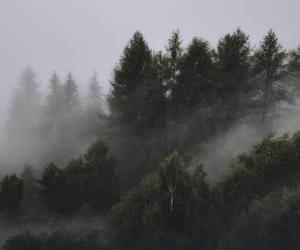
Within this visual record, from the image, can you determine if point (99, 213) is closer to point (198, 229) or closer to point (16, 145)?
point (198, 229)

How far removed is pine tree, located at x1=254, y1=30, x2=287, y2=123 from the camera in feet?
106

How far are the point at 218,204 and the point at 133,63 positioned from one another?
1429cm

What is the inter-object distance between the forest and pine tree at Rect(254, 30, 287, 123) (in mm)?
78

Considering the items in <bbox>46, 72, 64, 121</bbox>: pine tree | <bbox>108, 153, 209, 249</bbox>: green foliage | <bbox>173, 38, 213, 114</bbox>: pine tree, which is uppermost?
<bbox>46, 72, 64, 121</bbox>: pine tree

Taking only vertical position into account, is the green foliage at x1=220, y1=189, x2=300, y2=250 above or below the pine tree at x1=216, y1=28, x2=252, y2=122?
below

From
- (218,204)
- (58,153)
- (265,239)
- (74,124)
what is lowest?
(265,239)

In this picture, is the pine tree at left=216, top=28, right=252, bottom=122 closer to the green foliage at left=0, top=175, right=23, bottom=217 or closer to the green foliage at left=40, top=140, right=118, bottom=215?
the green foliage at left=40, top=140, right=118, bottom=215

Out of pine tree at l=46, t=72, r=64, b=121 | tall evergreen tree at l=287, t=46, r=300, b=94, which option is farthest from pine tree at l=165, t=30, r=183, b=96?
pine tree at l=46, t=72, r=64, b=121

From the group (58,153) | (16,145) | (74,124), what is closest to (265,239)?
(58,153)

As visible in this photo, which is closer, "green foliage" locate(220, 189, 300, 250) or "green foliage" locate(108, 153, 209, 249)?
"green foliage" locate(220, 189, 300, 250)

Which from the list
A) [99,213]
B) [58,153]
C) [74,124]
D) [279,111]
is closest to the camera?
[99,213]

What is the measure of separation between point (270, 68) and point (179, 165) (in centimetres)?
1321

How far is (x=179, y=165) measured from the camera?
947 inches

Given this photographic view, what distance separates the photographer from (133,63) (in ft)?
107
